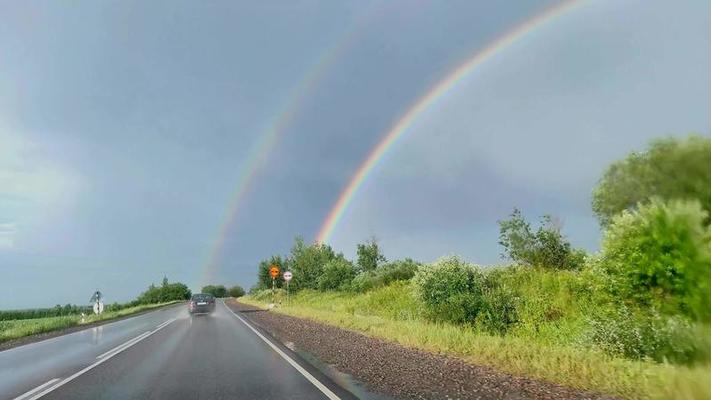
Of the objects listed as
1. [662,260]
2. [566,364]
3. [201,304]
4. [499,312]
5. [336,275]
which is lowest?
[566,364]

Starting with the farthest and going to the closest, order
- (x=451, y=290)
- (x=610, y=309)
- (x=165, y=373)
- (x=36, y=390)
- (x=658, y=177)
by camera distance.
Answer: (x=658, y=177), (x=451, y=290), (x=610, y=309), (x=165, y=373), (x=36, y=390)

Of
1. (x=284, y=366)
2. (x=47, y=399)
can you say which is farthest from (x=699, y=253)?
(x=47, y=399)

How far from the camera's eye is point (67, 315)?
53281mm

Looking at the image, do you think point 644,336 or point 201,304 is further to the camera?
point 201,304

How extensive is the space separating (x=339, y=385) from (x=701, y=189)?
60.8ft

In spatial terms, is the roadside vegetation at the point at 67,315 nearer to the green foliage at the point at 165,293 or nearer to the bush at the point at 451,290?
the green foliage at the point at 165,293

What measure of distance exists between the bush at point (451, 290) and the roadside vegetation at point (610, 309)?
1.5 inches

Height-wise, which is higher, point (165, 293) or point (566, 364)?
point (165, 293)

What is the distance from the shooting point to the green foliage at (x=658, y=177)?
22.8 metres

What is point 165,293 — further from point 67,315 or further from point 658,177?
point 658,177

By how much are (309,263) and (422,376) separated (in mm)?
60336

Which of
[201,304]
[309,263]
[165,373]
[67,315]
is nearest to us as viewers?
[165,373]

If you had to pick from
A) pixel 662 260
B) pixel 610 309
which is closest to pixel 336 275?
pixel 610 309

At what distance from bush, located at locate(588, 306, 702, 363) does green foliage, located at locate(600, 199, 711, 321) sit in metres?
0.38
